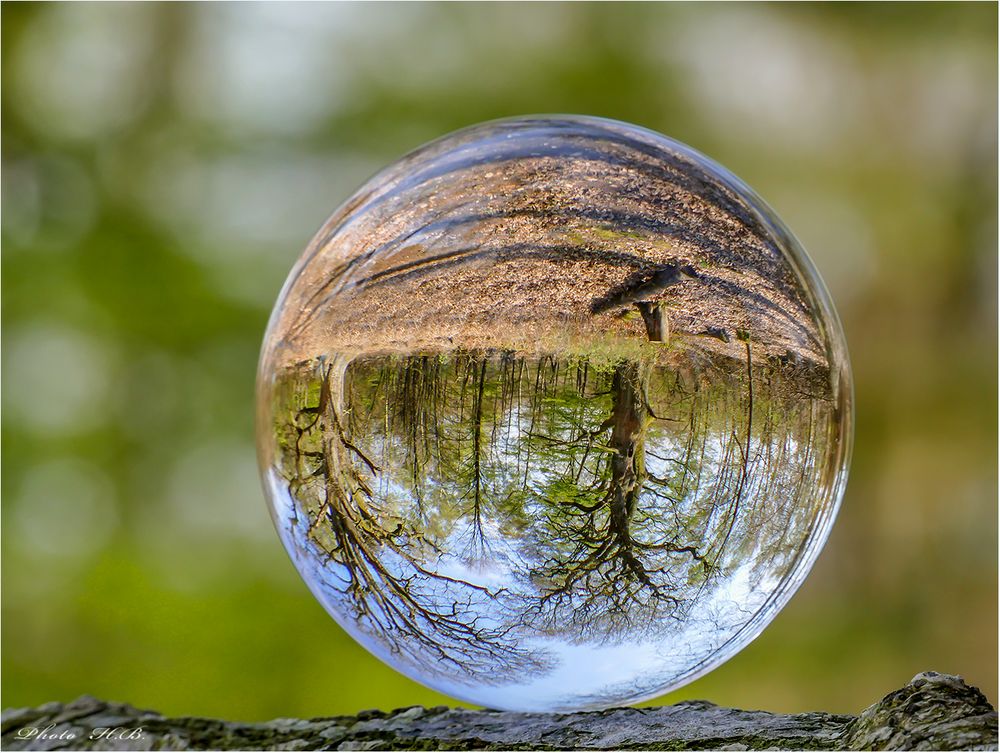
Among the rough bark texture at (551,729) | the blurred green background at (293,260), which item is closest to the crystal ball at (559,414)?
the rough bark texture at (551,729)

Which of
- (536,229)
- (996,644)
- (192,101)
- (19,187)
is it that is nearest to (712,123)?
(192,101)

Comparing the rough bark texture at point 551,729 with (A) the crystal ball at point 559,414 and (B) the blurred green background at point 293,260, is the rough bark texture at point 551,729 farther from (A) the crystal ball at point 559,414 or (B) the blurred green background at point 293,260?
(B) the blurred green background at point 293,260

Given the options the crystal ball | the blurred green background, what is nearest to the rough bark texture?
the crystal ball

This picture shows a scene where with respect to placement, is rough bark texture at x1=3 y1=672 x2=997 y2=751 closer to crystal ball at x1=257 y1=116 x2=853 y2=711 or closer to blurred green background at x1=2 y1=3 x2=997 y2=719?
crystal ball at x1=257 y1=116 x2=853 y2=711

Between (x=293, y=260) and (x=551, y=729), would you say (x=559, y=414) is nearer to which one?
(x=551, y=729)

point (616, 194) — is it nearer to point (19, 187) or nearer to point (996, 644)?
point (19, 187)

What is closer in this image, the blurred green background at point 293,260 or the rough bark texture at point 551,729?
the rough bark texture at point 551,729
